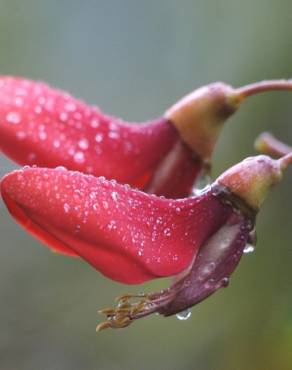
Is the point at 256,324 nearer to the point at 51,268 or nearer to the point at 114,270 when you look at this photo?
the point at 51,268

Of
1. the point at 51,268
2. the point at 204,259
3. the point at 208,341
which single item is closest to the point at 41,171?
the point at 204,259

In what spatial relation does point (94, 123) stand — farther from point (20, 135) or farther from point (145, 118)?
point (145, 118)

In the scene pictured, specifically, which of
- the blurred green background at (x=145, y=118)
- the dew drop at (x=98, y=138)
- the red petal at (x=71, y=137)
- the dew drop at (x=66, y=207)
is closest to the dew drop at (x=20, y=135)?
the red petal at (x=71, y=137)

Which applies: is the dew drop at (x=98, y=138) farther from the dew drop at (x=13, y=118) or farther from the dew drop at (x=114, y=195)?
the dew drop at (x=114, y=195)

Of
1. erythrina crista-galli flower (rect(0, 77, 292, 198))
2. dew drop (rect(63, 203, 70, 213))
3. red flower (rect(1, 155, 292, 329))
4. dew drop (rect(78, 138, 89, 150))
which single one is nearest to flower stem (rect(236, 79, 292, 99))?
erythrina crista-galli flower (rect(0, 77, 292, 198))

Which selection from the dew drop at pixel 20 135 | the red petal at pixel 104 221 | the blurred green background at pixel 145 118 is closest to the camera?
the red petal at pixel 104 221

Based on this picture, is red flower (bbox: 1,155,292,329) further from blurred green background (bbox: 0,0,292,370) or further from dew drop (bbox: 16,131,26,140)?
blurred green background (bbox: 0,0,292,370)
